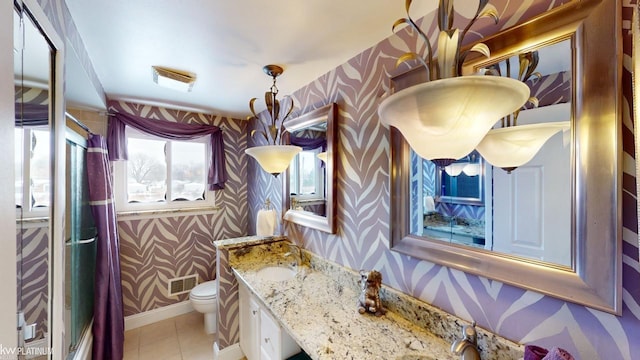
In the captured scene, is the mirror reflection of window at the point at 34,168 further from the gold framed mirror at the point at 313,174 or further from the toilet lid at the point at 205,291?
the toilet lid at the point at 205,291

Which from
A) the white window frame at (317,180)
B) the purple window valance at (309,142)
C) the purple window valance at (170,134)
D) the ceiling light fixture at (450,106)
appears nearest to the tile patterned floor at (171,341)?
the purple window valance at (170,134)

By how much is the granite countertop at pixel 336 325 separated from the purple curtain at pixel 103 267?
1.26m

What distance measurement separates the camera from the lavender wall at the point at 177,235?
2.52 m

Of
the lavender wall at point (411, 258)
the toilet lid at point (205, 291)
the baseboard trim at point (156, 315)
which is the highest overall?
the lavender wall at point (411, 258)

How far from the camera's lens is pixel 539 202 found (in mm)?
851

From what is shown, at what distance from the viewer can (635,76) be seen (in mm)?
625

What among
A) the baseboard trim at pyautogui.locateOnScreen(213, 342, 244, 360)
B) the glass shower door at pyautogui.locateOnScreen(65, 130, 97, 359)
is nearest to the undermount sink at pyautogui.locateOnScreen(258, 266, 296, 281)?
the baseboard trim at pyautogui.locateOnScreen(213, 342, 244, 360)

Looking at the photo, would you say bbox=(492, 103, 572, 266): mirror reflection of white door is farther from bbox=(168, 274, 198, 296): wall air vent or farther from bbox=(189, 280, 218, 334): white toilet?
bbox=(168, 274, 198, 296): wall air vent

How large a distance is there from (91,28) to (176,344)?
2.53 m

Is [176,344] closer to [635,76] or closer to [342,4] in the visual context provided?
[342,4]

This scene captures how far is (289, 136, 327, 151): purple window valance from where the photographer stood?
1839mm

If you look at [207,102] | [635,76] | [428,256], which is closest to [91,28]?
[207,102]

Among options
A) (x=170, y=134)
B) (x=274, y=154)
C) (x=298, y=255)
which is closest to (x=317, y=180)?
(x=274, y=154)

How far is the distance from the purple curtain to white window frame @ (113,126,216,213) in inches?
20.8
